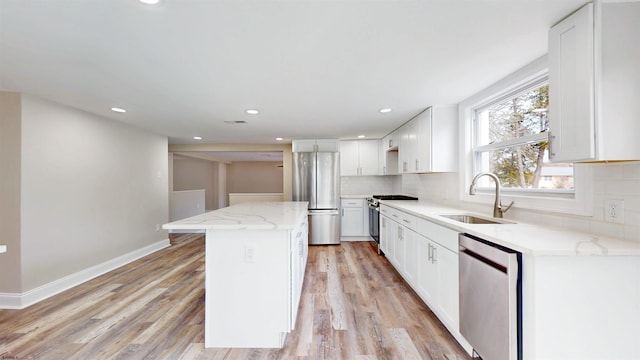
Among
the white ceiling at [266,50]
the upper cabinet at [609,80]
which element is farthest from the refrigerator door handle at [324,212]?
the upper cabinet at [609,80]

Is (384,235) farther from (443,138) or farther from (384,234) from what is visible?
(443,138)

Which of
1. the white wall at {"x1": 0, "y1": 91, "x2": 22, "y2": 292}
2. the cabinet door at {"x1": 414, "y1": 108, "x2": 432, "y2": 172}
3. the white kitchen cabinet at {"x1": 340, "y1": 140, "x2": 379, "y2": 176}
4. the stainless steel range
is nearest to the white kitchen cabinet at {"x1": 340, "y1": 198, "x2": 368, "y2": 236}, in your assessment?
the stainless steel range

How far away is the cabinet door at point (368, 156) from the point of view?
536 cm

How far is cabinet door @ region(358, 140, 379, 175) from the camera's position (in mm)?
5359

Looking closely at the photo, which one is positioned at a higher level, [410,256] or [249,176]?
[249,176]

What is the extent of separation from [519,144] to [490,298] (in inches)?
53.8

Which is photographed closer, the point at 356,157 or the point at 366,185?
the point at 356,157

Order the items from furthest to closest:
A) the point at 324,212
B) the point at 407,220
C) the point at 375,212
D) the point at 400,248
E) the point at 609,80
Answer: the point at 324,212, the point at 375,212, the point at 400,248, the point at 407,220, the point at 609,80

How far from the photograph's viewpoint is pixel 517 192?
220 cm

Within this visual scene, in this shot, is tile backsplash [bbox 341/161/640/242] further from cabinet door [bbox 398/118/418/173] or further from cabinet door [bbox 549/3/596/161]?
cabinet door [bbox 398/118/418/173]

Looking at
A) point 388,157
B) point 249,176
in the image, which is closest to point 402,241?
point 388,157

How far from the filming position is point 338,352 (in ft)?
6.06

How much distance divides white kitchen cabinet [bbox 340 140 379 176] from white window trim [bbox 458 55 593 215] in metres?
2.51

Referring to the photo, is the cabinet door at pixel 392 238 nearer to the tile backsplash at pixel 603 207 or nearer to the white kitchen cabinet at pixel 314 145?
the tile backsplash at pixel 603 207
